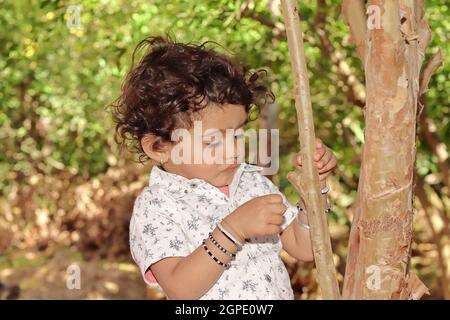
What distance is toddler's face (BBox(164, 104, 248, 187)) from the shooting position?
2154mm

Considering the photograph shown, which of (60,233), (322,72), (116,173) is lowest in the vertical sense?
(60,233)

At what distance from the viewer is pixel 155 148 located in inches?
90.4

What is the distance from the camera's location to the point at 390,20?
6.20ft

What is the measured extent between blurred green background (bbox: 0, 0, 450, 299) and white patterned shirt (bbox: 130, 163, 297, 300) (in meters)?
0.77

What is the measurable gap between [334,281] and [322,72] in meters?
3.22

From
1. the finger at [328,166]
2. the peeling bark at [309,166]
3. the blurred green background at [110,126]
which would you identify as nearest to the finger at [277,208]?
the peeling bark at [309,166]

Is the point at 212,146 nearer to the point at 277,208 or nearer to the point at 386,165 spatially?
the point at 277,208

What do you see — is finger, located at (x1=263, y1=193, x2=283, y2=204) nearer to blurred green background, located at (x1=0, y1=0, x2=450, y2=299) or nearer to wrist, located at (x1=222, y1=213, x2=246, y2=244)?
wrist, located at (x1=222, y1=213, x2=246, y2=244)

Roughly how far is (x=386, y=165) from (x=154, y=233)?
592mm

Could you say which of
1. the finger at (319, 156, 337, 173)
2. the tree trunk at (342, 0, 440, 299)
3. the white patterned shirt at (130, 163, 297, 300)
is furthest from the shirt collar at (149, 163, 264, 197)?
the tree trunk at (342, 0, 440, 299)

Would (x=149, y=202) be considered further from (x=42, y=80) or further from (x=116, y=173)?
(x=116, y=173)

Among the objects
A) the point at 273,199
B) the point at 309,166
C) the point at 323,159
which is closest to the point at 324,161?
the point at 323,159

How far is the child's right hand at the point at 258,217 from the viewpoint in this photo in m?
1.88
